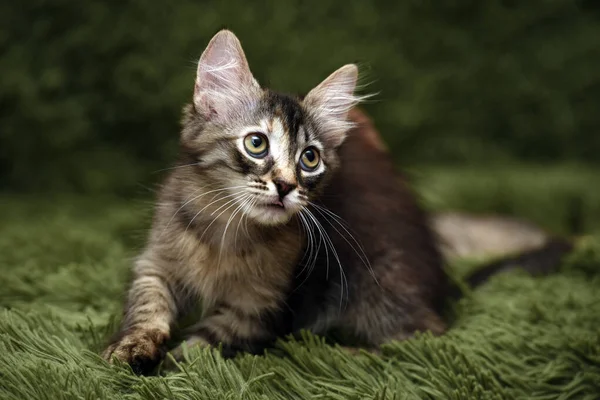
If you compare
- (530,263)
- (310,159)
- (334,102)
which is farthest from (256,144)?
(530,263)

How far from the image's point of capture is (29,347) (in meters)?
1.29

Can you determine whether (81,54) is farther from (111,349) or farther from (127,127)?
(111,349)

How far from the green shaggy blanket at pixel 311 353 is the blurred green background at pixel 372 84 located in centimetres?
60

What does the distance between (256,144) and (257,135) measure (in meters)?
0.02

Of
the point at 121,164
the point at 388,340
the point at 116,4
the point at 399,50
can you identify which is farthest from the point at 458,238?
the point at 116,4

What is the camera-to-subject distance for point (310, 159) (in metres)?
1.38

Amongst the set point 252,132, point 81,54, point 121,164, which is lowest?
point 121,164

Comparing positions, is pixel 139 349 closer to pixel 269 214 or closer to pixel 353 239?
pixel 269 214

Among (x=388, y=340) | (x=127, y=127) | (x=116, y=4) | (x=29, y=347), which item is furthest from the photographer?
(x=127, y=127)

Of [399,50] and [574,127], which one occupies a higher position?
[399,50]

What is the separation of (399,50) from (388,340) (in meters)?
1.54

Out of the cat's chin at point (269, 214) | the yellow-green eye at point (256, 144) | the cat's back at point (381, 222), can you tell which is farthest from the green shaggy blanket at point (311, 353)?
the yellow-green eye at point (256, 144)

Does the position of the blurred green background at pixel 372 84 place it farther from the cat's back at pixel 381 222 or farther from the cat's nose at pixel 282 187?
the cat's nose at pixel 282 187

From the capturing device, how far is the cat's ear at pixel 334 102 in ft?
4.73
